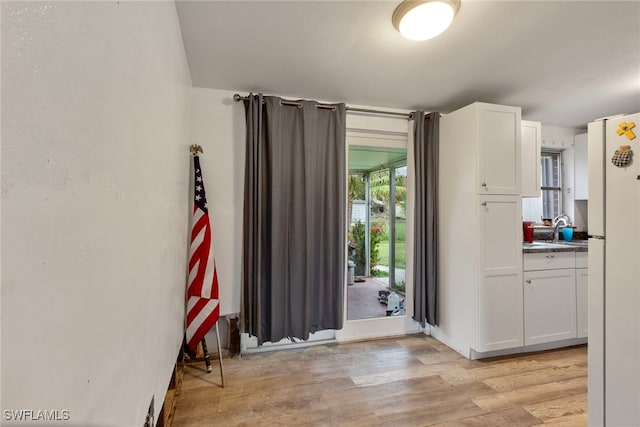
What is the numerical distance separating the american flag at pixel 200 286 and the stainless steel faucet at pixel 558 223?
379cm

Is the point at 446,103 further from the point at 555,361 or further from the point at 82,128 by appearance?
the point at 82,128

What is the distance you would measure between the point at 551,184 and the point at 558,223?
586 mm

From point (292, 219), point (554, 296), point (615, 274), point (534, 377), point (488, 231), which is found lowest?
point (534, 377)

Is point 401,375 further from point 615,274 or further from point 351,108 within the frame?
point 351,108

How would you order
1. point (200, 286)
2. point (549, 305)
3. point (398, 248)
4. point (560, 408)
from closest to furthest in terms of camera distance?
point (560, 408) < point (200, 286) < point (549, 305) < point (398, 248)

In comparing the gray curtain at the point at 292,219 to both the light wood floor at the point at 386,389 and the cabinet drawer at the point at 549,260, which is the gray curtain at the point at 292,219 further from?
the cabinet drawer at the point at 549,260

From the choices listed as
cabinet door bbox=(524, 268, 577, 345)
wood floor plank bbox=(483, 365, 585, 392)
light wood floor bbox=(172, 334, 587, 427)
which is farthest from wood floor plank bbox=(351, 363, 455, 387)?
cabinet door bbox=(524, 268, 577, 345)

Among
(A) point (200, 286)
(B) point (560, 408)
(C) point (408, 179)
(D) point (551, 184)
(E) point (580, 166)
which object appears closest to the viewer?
(B) point (560, 408)

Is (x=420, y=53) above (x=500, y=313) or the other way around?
above

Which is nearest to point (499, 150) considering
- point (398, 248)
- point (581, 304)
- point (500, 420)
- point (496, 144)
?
point (496, 144)

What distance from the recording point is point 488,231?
2.43 m

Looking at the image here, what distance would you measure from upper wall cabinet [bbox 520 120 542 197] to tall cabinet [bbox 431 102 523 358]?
470 mm

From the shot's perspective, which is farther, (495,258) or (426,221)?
(426,221)

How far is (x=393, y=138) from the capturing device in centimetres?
301
